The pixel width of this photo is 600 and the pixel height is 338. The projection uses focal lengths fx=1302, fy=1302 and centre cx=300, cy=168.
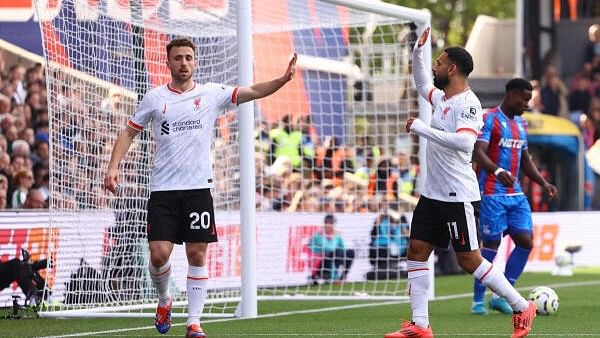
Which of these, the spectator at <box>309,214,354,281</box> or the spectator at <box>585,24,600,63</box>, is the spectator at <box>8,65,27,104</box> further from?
the spectator at <box>585,24,600,63</box>

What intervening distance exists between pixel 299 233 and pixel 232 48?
4770 millimetres

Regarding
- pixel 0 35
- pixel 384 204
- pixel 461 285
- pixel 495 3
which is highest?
pixel 495 3

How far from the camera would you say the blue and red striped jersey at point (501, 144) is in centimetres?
1196

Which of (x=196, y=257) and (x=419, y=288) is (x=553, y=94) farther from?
(x=196, y=257)

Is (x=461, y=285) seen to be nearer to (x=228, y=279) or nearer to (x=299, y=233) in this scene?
(x=299, y=233)

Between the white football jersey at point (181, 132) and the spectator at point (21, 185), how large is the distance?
535 cm

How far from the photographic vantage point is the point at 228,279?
14.4 metres

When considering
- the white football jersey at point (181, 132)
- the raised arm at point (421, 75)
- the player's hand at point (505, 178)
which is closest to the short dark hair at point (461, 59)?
the raised arm at point (421, 75)

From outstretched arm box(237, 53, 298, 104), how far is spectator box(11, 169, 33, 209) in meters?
5.68

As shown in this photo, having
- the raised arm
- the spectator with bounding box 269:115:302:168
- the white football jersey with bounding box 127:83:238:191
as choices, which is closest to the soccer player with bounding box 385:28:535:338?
the raised arm

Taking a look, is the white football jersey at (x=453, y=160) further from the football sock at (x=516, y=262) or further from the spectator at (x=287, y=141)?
the spectator at (x=287, y=141)

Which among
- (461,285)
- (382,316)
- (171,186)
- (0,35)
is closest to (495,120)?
(382,316)

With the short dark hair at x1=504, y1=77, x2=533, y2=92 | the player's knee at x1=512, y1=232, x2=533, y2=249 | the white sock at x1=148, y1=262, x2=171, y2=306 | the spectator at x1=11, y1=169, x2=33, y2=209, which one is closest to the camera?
the white sock at x1=148, y1=262, x2=171, y2=306

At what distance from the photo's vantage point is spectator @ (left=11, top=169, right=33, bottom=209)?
14.6 m
